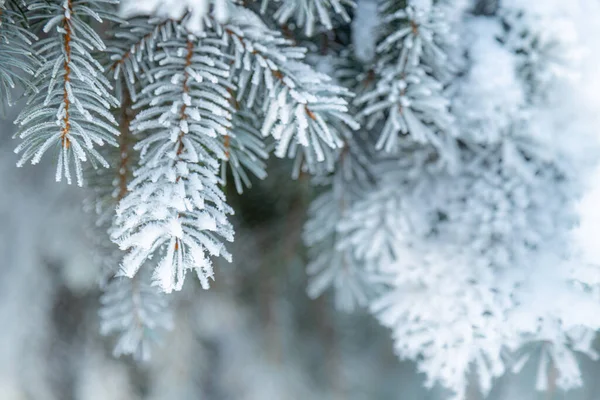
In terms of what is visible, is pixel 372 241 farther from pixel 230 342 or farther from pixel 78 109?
pixel 230 342

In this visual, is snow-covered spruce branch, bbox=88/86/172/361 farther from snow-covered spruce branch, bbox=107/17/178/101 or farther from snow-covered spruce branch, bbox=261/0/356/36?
snow-covered spruce branch, bbox=261/0/356/36

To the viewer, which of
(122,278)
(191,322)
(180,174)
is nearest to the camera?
(180,174)

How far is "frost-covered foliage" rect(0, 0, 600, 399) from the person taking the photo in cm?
35

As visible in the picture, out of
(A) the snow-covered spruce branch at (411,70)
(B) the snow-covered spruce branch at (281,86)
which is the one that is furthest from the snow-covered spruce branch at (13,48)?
(A) the snow-covered spruce branch at (411,70)

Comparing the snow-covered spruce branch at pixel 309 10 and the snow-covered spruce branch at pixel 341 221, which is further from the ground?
the snow-covered spruce branch at pixel 309 10

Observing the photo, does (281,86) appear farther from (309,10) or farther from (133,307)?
(133,307)

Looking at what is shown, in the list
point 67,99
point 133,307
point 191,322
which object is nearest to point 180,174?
point 67,99

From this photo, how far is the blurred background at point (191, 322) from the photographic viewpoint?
2.33ft

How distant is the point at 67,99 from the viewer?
0.34 m

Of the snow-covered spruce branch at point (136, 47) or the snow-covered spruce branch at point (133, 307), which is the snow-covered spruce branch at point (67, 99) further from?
the snow-covered spruce branch at point (133, 307)

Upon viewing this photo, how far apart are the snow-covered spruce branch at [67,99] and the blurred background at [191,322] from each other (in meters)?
0.31

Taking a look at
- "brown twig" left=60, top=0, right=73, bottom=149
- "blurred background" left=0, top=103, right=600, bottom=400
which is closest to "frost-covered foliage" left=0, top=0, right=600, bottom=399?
"brown twig" left=60, top=0, right=73, bottom=149

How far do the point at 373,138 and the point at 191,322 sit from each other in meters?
0.46

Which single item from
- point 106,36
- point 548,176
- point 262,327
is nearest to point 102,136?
point 106,36
